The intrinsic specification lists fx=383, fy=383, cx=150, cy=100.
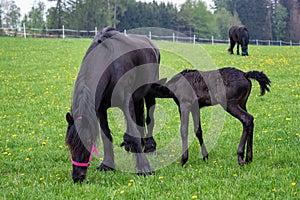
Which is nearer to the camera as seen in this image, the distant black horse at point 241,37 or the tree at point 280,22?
the distant black horse at point 241,37

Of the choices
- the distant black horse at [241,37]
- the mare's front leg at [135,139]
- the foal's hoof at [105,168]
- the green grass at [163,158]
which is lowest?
the foal's hoof at [105,168]

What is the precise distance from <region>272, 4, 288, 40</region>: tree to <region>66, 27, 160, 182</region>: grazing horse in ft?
232

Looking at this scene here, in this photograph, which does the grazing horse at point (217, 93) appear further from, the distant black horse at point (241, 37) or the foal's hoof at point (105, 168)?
the distant black horse at point (241, 37)

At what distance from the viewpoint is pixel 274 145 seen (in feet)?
20.9

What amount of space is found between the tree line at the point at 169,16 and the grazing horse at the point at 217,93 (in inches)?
1827

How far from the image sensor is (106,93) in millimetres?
5250

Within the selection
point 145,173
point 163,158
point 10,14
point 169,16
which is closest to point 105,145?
point 145,173

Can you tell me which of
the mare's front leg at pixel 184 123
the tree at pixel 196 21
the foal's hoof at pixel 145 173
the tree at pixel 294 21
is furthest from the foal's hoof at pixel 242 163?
the tree at pixel 294 21

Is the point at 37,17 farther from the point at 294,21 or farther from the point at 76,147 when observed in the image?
the point at 76,147

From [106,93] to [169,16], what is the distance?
58.9 m

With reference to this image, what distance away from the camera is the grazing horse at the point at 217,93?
546 centimetres

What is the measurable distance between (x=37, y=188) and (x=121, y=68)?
6.34 feet

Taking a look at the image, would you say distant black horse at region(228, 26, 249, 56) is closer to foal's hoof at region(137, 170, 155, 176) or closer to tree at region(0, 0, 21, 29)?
foal's hoof at region(137, 170, 155, 176)

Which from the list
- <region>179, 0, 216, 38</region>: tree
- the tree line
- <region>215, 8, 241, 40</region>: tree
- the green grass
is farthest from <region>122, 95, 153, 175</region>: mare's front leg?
<region>215, 8, 241, 40</region>: tree
